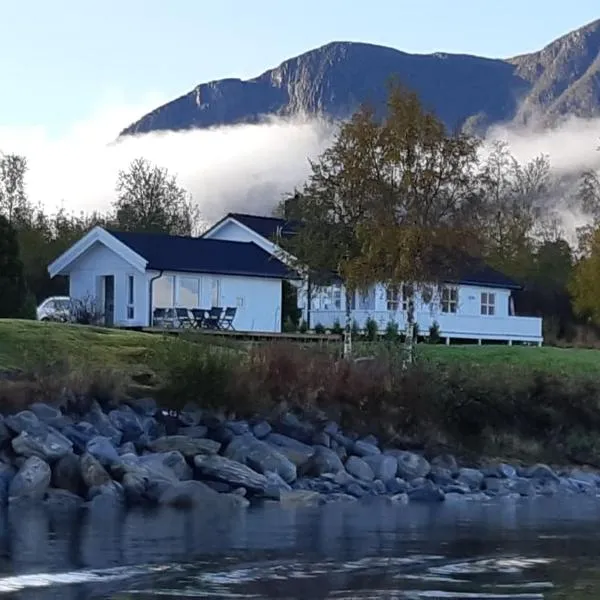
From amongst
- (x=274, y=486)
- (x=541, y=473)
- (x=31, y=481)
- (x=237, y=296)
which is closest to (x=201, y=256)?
(x=237, y=296)

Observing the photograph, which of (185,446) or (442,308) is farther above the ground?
(442,308)

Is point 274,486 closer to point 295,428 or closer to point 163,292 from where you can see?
point 295,428

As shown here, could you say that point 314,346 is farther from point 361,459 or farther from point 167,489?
point 167,489

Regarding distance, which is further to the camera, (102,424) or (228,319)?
(228,319)

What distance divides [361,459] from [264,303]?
2564cm

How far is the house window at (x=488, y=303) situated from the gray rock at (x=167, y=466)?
3812 cm

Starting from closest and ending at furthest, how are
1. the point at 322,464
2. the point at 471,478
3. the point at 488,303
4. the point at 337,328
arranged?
the point at 322,464, the point at 471,478, the point at 337,328, the point at 488,303

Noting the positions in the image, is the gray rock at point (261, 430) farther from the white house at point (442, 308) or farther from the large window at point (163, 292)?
the white house at point (442, 308)

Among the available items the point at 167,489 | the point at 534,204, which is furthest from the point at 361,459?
the point at 534,204

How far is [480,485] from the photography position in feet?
90.0

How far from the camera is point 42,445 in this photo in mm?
23172

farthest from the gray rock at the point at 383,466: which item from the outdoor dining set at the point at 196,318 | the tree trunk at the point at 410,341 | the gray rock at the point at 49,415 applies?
the outdoor dining set at the point at 196,318

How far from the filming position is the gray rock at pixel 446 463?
2859 cm

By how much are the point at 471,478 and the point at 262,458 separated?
479 centimetres
